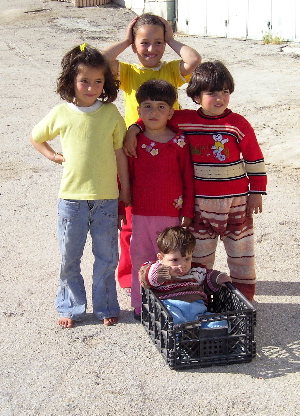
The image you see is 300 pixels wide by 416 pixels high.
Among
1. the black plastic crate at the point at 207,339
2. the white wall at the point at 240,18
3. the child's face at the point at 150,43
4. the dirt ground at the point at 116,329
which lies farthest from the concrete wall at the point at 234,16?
the black plastic crate at the point at 207,339

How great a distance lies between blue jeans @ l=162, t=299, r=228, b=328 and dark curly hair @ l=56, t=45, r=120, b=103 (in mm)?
1254

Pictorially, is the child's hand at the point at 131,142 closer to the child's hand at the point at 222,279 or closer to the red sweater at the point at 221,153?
the red sweater at the point at 221,153

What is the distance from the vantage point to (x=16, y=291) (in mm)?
5090

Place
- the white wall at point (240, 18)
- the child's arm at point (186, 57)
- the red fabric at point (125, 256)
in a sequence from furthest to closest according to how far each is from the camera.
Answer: the white wall at point (240, 18)
the red fabric at point (125, 256)
the child's arm at point (186, 57)

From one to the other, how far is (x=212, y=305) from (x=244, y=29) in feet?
35.0

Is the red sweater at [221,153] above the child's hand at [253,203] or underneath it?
above

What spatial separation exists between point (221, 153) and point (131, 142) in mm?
537

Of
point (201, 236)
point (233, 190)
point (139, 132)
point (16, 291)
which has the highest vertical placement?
point (139, 132)

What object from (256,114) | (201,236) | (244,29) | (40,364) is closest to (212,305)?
(201,236)

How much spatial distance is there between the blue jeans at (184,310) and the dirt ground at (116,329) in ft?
0.82

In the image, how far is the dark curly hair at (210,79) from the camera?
14.3ft

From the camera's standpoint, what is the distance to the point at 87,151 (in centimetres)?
434

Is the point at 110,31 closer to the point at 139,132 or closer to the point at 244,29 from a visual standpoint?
the point at 244,29

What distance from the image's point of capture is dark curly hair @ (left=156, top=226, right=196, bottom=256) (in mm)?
4270
